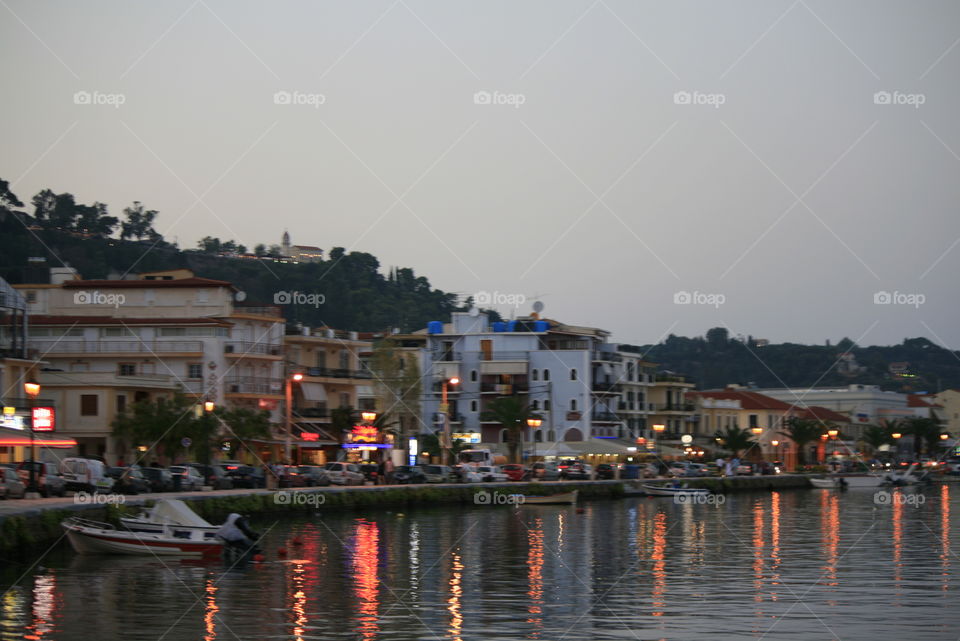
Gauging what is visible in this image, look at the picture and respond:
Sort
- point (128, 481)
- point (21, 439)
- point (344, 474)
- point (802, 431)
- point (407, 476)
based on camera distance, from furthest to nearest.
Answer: point (802, 431)
point (407, 476)
point (344, 474)
point (21, 439)
point (128, 481)

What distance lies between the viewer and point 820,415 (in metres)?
166

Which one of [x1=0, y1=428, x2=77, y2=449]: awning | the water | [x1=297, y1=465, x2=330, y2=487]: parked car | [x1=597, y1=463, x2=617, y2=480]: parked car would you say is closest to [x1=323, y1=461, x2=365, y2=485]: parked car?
[x1=297, y1=465, x2=330, y2=487]: parked car

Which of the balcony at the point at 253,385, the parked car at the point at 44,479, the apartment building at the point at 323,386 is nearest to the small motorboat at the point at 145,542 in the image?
the parked car at the point at 44,479

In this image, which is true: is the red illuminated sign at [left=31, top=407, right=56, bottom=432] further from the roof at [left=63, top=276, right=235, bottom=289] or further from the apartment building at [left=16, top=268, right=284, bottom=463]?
the roof at [left=63, top=276, right=235, bottom=289]

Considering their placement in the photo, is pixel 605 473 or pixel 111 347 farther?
pixel 605 473

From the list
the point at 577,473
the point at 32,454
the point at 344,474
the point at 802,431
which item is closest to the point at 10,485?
the point at 32,454

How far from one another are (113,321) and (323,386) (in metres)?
18.3

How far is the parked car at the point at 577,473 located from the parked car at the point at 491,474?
592cm

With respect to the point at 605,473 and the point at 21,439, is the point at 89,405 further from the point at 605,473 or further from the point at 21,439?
the point at 605,473

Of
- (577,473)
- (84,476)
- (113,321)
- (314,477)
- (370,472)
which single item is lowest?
(577,473)

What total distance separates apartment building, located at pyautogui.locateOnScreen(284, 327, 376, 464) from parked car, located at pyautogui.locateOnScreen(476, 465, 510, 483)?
1490cm

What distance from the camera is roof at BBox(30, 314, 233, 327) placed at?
299 feet

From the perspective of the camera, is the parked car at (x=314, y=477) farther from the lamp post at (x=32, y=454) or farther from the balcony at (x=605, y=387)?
the balcony at (x=605, y=387)

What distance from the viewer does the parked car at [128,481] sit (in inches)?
2216
